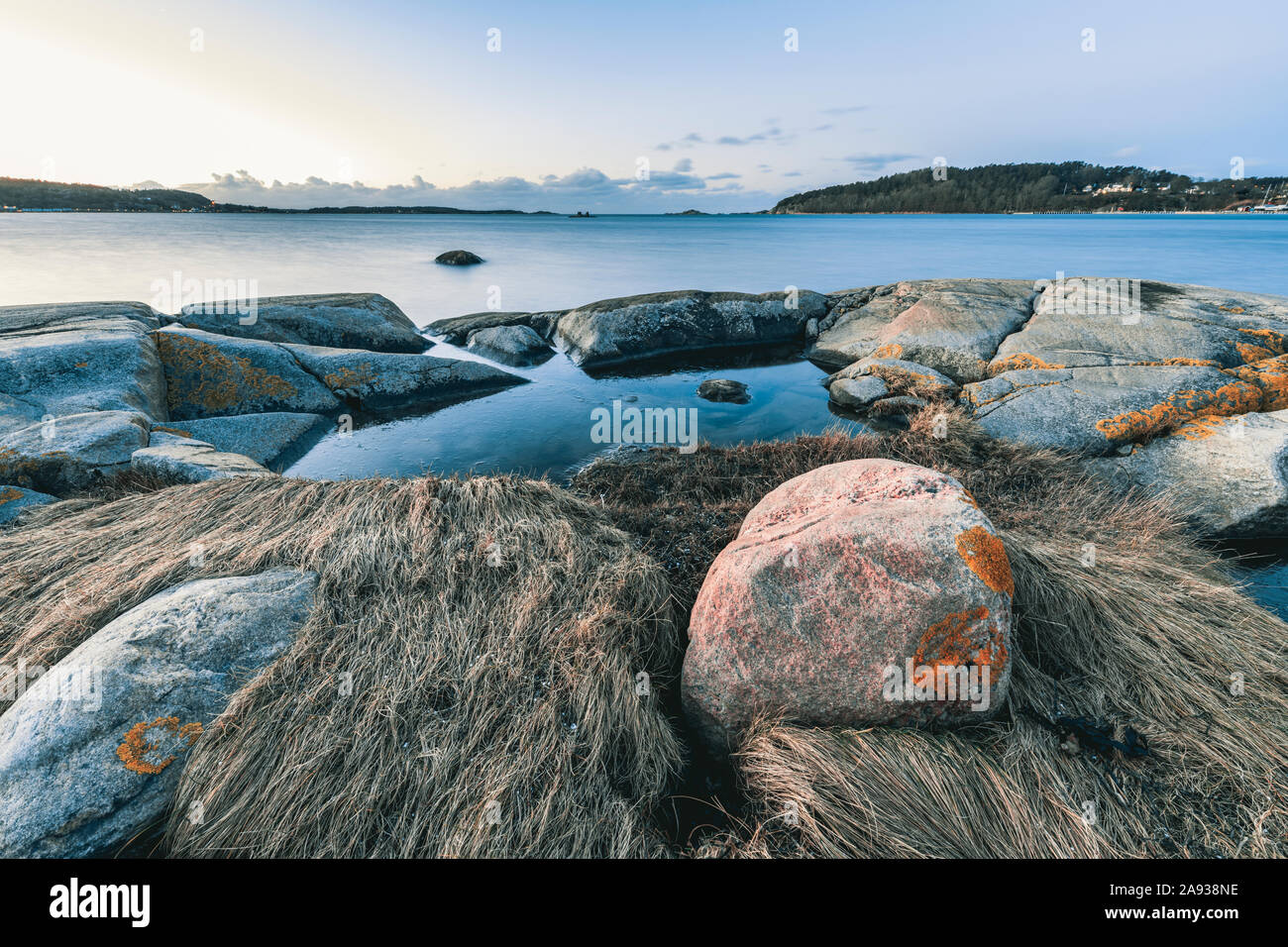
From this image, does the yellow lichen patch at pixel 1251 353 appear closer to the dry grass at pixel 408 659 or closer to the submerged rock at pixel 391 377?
the dry grass at pixel 408 659

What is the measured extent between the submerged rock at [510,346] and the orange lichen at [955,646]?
13273mm

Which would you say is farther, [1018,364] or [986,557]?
[1018,364]

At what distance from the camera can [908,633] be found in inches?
134

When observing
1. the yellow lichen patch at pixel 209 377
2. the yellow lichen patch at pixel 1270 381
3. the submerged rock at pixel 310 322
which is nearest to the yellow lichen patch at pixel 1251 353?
the yellow lichen patch at pixel 1270 381

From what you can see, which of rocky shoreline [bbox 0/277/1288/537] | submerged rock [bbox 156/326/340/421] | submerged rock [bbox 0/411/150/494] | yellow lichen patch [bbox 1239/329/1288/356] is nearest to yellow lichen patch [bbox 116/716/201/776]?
rocky shoreline [bbox 0/277/1288/537]

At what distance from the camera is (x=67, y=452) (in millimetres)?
6578

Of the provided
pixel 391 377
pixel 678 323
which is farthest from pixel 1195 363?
pixel 391 377

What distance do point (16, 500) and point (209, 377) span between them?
4.75 m

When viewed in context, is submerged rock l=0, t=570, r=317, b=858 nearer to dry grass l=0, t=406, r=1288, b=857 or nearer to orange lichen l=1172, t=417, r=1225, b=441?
dry grass l=0, t=406, r=1288, b=857

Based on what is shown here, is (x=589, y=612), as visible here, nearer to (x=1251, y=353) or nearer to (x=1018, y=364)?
(x=1018, y=364)

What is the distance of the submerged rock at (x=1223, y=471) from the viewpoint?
6617 mm
